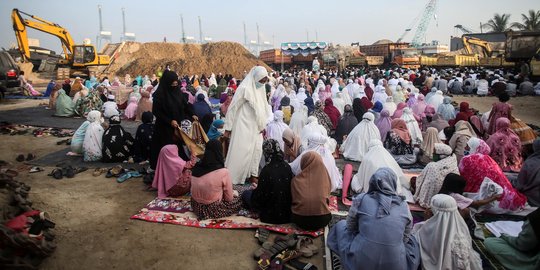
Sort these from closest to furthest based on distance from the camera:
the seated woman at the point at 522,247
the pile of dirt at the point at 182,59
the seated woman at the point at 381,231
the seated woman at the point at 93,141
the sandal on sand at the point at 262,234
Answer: the seated woman at the point at 381,231 < the seated woman at the point at 522,247 < the sandal on sand at the point at 262,234 < the seated woman at the point at 93,141 < the pile of dirt at the point at 182,59

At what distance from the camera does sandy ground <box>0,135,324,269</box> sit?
311cm

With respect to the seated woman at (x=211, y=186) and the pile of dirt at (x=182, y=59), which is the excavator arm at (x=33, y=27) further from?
the seated woman at (x=211, y=186)

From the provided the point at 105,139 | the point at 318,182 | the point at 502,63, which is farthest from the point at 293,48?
the point at 318,182

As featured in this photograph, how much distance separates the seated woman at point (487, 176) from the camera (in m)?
3.93

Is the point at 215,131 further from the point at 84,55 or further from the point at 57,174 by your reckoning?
the point at 84,55

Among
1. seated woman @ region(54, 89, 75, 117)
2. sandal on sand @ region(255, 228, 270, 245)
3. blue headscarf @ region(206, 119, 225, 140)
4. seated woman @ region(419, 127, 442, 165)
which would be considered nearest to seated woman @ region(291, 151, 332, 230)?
sandal on sand @ region(255, 228, 270, 245)

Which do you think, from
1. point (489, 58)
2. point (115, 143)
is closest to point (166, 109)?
point (115, 143)

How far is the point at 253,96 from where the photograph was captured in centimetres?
480

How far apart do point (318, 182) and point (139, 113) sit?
7.47m

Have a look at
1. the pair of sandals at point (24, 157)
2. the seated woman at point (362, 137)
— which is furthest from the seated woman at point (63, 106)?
the seated woman at point (362, 137)

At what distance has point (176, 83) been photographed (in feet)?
16.5

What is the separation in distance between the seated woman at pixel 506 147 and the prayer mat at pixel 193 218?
3033mm

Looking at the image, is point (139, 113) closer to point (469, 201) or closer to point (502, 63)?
point (469, 201)

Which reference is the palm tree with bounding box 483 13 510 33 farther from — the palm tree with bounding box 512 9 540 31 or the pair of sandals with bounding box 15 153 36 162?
the pair of sandals with bounding box 15 153 36 162
